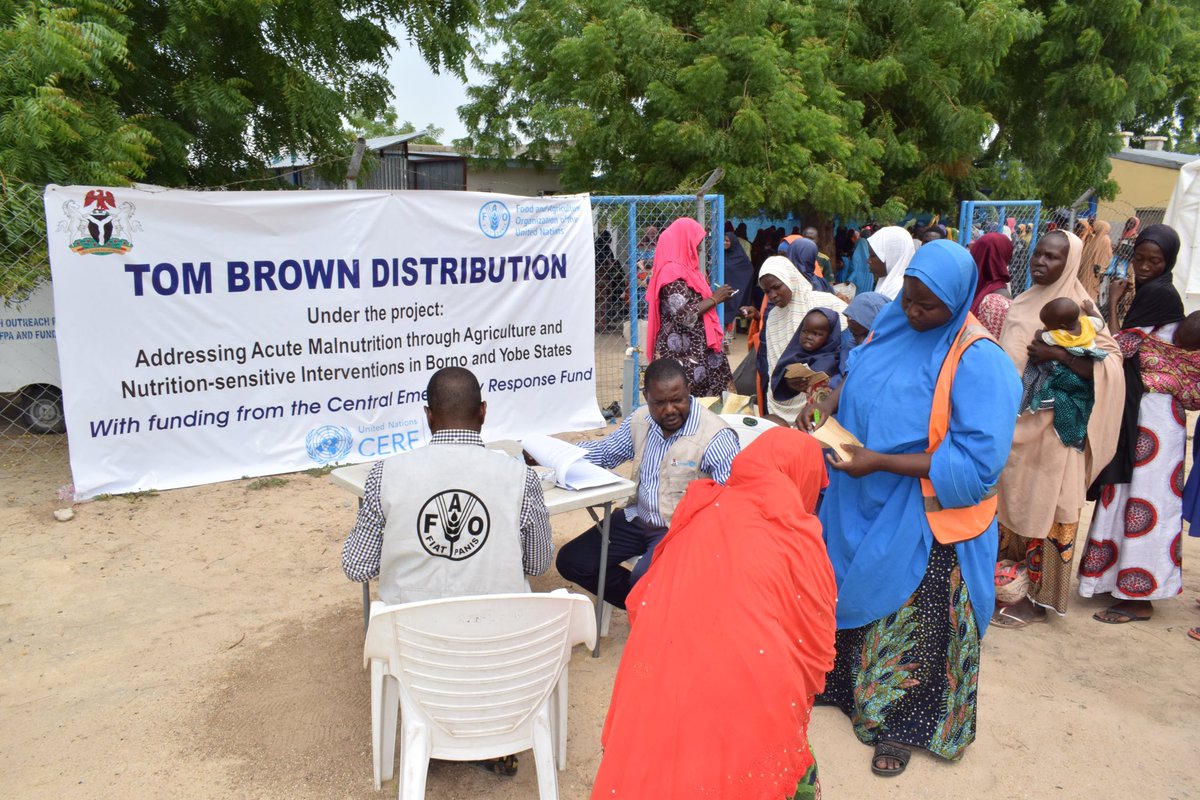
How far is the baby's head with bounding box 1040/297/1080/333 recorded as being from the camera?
12.2ft

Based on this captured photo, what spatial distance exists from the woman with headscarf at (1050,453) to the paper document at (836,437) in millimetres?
1500

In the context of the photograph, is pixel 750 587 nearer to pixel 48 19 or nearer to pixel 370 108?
pixel 48 19

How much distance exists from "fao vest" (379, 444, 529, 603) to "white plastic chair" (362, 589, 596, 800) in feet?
0.88

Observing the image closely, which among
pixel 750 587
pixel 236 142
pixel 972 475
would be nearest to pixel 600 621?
pixel 972 475

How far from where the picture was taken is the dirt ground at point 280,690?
2938 mm

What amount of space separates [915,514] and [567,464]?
4.47 feet

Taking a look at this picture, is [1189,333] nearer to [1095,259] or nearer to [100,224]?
[100,224]

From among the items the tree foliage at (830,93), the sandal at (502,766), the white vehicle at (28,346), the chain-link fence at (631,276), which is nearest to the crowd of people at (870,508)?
the sandal at (502,766)

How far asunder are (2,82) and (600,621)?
5199 mm

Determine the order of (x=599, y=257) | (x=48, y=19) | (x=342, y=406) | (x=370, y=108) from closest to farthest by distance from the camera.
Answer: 1. (x=48, y=19)
2. (x=342, y=406)
3. (x=370, y=108)
4. (x=599, y=257)

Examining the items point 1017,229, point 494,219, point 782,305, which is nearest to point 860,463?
point 782,305

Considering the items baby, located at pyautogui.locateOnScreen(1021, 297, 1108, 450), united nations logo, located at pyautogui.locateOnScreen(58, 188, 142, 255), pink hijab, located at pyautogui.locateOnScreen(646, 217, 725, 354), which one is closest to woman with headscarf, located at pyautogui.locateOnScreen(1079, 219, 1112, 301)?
pink hijab, located at pyautogui.locateOnScreen(646, 217, 725, 354)

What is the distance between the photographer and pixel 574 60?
447 inches

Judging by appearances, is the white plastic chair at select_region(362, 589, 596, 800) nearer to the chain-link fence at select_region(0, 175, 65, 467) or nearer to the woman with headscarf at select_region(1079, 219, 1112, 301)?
the chain-link fence at select_region(0, 175, 65, 467)
